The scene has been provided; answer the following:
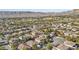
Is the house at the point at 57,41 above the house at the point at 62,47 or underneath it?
above

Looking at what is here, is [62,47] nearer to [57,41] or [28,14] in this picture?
[57,41]

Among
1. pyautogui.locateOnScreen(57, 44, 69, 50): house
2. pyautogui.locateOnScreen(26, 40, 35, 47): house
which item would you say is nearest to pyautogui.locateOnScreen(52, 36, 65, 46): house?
pyautogui.locateOnScreen(57, 44, 69, 50): house

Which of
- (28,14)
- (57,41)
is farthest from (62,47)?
(28,14)

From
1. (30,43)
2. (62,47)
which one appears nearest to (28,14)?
(30,43)

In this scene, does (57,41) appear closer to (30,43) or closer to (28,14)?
(30,43)

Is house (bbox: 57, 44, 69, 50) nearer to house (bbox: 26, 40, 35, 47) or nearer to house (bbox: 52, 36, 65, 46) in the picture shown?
house (bbox: 52, 36, 65, 46)

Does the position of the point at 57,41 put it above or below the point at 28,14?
below

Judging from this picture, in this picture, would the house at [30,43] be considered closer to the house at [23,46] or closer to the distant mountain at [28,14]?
the house at [23,46]

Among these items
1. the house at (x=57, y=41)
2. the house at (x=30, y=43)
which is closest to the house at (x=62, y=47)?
the house at (x=57, y=41)

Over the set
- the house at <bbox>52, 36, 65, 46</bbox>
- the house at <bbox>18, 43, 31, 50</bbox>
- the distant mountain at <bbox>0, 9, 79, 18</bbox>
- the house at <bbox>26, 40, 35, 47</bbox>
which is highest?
the distant mountain at <bbox>0, 9, 79, 18</bbox>

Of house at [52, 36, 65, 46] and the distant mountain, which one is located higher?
the distant mountain

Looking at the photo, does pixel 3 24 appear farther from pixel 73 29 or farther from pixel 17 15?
pixel 73 29
